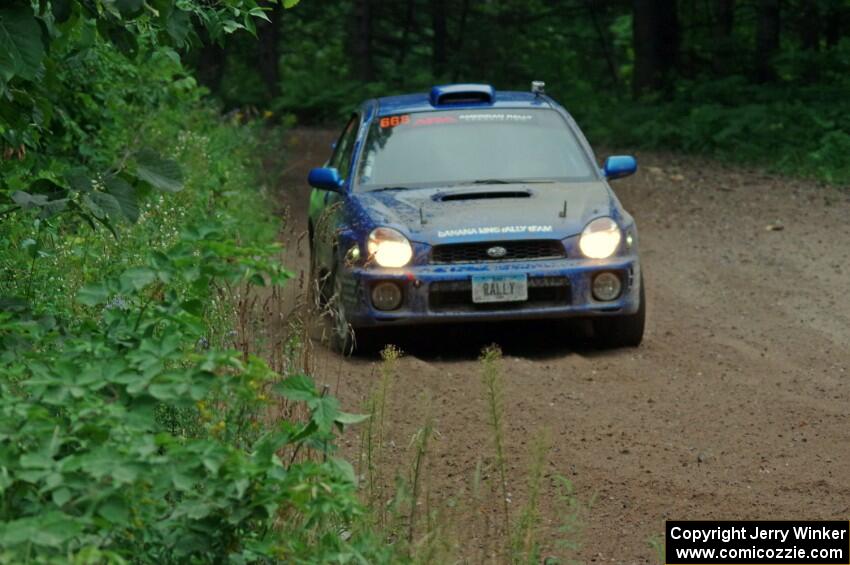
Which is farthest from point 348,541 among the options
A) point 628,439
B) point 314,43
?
point 314,43

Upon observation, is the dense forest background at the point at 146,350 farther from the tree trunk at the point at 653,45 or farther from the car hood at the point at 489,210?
the tree trunk at the point at 653,45

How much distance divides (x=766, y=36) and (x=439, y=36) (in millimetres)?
11624

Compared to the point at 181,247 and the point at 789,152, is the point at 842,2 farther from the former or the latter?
the point at 181,247

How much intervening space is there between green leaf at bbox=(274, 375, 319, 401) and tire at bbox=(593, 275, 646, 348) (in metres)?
5.55

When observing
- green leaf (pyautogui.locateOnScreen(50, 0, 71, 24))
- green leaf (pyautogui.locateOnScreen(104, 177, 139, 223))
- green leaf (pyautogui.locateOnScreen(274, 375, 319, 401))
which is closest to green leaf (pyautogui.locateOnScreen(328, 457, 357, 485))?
green leaf (pyautogui.locateOnScreen(274, 375, 319, 401))

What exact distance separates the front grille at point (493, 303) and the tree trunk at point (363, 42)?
24.9m

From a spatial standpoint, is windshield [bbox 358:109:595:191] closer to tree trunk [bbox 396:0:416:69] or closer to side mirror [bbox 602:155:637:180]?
side mirror [bbox 602:155:637:180]

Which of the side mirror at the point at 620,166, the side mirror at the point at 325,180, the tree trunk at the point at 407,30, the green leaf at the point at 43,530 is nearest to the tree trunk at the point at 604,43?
the tree trunk at the point at 407,30

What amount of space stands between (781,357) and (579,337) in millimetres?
1481

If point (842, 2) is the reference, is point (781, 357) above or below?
below

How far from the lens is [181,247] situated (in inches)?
203

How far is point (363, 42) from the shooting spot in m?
35.1

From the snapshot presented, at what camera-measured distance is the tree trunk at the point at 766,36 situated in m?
27.1

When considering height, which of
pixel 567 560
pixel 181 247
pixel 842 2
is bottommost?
pixel 567 560
